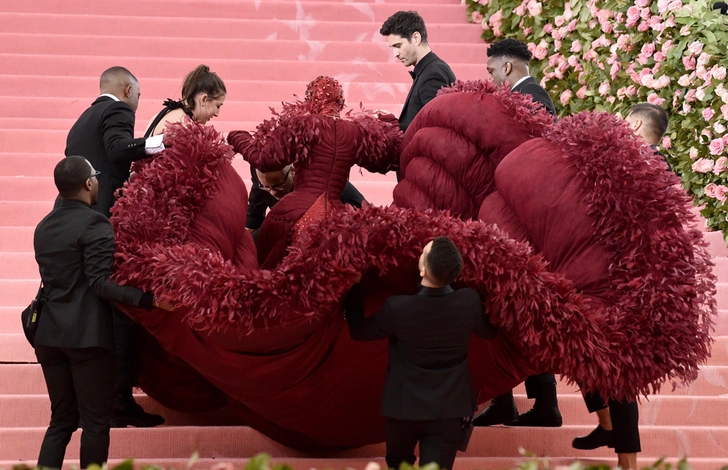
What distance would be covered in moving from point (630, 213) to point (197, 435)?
198 cm

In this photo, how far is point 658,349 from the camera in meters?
3.09

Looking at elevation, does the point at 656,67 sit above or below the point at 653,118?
above

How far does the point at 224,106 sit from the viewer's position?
681 cm

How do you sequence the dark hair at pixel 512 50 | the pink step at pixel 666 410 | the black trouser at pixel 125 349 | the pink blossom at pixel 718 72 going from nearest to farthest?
the black trouser at pixel 125 349, the pink step at pixel 666 410, the dark hair at pixel 512 50, the pink blossom at pixel 718 72

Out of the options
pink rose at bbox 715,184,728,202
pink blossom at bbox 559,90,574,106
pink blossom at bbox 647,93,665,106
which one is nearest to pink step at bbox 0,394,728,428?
pink rose at bbox 715,184,728,202

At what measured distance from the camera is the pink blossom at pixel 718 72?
18.1 ft

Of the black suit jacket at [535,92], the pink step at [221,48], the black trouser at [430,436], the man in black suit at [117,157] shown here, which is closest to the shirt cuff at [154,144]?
the man in black suit at [117,157]

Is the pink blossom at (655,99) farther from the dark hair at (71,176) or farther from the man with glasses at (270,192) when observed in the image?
the dark hair at (71,176)

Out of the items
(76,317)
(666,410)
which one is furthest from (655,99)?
(76,317)

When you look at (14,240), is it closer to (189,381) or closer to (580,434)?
(189,381)

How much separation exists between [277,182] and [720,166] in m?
2.91

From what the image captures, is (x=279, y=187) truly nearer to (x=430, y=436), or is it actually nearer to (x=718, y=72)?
(x=430, y=436)

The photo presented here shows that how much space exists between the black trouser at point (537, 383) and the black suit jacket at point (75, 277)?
70.3 inches

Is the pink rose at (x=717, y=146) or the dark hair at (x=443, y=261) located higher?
the pink rose at (x=717, y=146)
